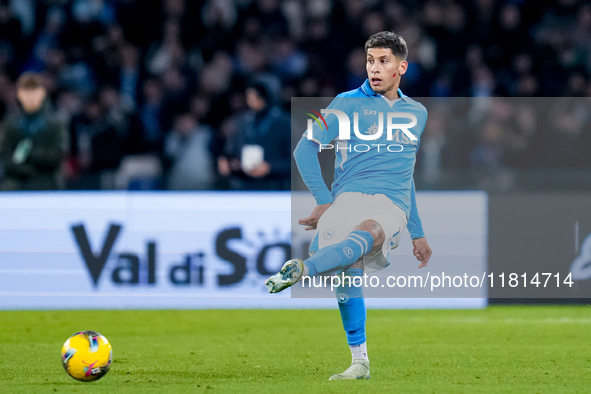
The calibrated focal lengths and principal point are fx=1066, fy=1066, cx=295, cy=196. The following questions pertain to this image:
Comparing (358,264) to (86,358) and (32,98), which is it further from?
(32,98)

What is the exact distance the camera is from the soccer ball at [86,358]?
19.7 ft

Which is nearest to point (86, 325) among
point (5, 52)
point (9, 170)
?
point (9, 170)

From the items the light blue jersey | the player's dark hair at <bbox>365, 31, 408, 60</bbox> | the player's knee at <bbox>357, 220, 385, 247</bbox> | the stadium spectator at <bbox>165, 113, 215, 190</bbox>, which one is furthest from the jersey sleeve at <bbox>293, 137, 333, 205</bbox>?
the stadium spectator at <bbox>165, 113, 215, 190</bbox>

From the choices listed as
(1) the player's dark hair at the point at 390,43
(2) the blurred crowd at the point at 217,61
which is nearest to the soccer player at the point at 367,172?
(1) the player's dark hair at the point at 390,43

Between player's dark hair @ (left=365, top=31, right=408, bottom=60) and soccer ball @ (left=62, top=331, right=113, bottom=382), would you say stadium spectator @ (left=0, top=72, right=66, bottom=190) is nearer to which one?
soccer ball @ (left=62, top=331, right=113, bottom=382)

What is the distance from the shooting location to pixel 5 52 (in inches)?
570

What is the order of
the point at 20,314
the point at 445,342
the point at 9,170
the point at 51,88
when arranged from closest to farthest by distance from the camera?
the point at 445,342
the point at 20,314
the point at 9,170
the point at 51,88

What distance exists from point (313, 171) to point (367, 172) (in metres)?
0.33

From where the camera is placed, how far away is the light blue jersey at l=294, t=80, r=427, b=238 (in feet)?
20.7

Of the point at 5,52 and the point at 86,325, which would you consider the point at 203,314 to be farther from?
the point at 5,52

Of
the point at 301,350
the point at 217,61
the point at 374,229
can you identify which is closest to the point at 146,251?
the point at 301,350

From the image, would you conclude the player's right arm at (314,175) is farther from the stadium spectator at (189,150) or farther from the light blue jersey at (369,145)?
the stadium spectator at (189,150)

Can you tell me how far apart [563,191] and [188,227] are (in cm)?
376

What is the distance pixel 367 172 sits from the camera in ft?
20.9
